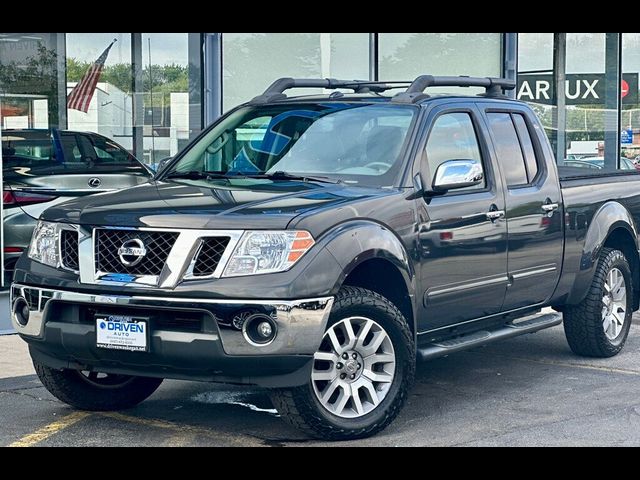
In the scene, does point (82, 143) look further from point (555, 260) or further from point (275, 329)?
point (275, 329)

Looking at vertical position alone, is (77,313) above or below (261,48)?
below

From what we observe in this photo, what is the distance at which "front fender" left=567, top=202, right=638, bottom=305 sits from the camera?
8.30m

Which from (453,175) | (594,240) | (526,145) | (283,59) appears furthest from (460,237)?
(283,59)

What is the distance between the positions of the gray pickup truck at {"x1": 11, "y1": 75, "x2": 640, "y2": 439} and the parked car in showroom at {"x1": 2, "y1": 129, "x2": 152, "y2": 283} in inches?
124

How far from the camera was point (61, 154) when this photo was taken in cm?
1096

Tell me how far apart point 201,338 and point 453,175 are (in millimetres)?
1911

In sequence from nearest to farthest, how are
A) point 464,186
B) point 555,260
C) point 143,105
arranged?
point 464,186 → point 555,260 → point 143,105

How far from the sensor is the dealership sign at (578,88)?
16.7 m

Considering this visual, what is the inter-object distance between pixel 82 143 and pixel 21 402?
178 inches

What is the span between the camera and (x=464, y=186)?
22.6ft

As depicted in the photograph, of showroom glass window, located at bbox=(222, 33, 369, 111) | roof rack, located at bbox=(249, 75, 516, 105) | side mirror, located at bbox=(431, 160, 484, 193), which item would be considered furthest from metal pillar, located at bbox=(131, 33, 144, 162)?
side mirror, located at bbox=(431, 160, 484, 193)

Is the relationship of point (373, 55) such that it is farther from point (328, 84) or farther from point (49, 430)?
point (49, 430)

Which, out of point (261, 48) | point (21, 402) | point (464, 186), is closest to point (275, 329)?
point (464, 186)

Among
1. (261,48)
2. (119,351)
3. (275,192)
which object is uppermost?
(261,48)
